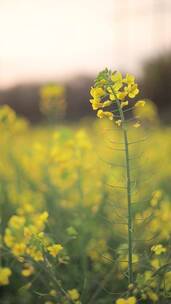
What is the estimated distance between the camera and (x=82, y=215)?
2.68 m

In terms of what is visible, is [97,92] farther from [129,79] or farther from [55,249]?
[55,249]

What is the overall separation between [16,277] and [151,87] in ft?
Answer: 42.7

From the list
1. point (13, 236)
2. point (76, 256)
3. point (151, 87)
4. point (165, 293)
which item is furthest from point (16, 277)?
point (151, 87)

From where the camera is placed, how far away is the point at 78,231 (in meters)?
2.60

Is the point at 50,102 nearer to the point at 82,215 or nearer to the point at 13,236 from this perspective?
the point at 82,215

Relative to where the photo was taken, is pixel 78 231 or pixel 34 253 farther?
pixel 78 231

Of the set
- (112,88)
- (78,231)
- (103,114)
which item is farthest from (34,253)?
(78,231)

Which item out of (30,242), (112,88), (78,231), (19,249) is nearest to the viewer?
(112,88)

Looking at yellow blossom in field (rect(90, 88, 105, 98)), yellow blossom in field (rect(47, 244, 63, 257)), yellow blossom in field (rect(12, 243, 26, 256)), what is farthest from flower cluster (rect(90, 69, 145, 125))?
yellow blossom in field (rect(12, 243, 26, 256))

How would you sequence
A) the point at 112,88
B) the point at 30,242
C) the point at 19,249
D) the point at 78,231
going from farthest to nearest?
the point at 78,231 → the point at 19,249 → the point at 30,242 → the point at 112,88

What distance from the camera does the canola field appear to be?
5.78 ft

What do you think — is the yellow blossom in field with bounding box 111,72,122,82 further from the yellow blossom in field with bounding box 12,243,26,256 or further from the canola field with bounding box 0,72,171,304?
the yellow blossom in field with bounding box 12,243,26,256

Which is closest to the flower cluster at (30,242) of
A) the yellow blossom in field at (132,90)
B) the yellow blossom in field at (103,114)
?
the yellow blossom in field at (103,114)

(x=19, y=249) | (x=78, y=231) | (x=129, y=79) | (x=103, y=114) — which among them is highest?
(x=129, y=79)
